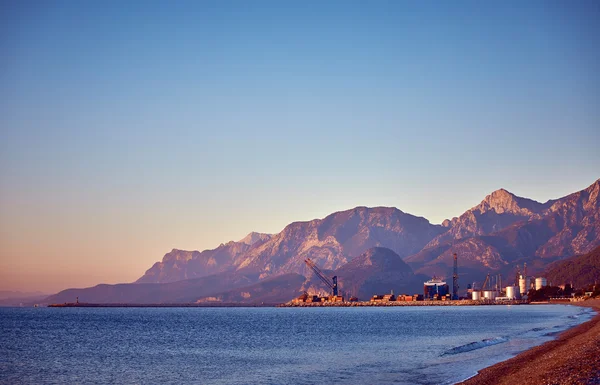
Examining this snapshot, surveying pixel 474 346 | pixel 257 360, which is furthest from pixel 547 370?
pixel 474 346

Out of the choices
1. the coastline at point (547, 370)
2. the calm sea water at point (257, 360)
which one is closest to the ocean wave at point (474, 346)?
Answer: the calm sea water at point (257, 360)

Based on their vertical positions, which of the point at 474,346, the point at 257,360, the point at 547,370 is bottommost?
the point at 257,360

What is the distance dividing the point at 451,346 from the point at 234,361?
25670 millimetres

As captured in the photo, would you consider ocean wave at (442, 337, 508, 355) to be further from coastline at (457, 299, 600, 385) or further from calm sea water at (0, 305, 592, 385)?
coastline at (457, 299, 600, 385)

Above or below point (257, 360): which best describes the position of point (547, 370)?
above

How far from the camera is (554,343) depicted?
215 ft

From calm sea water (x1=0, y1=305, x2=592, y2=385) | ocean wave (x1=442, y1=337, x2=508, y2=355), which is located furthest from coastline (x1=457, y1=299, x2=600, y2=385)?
ocean wave (x1=442, y1=337, x2=508, y2=355)

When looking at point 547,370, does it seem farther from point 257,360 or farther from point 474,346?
point 474,346

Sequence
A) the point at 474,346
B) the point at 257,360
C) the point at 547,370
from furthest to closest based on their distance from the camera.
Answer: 1. the point at 474,346
2. the point at 257,360
3. the point at 547,370

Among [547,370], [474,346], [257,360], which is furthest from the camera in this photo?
[474,346]

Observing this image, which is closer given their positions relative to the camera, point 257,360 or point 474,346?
point 257,360

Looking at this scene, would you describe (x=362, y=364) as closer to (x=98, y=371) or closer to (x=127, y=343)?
(x=98, y=371)

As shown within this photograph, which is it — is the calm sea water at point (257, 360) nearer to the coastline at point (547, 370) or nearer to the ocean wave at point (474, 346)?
the ocean wave at point (474, 346)

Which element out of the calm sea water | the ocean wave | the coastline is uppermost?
the coastline
